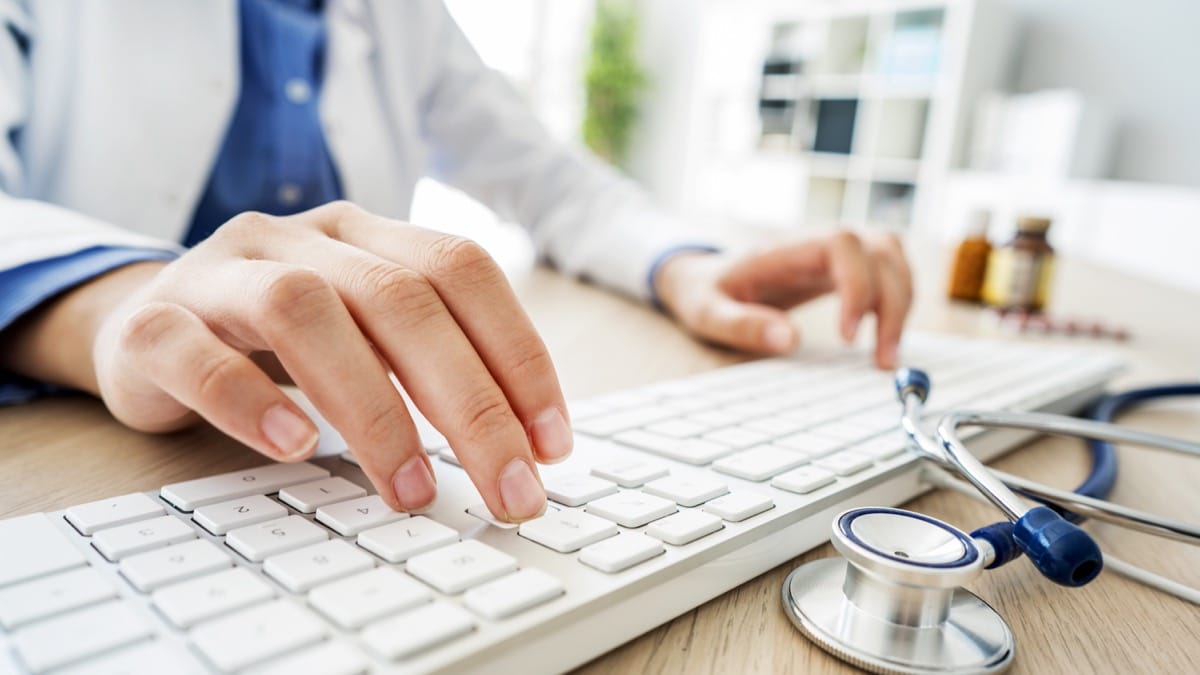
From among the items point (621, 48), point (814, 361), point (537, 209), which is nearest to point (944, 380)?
point (814, 361)

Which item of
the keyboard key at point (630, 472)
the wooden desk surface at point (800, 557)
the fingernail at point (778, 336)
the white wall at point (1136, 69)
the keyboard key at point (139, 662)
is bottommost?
the wooden desk surface at point (800, 557)

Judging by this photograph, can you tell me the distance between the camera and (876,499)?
1.11 ft

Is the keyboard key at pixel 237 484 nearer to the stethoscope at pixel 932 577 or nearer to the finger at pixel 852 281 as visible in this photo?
the stethoscope at pixel 932 577

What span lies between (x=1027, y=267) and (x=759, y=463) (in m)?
0.74

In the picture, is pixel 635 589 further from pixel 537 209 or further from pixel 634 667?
pixel 537 209

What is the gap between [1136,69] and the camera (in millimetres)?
2926

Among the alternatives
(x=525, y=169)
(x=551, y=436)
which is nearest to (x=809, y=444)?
(x=551, y=436)

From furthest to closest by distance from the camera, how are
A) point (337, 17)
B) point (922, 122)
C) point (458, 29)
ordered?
point (922, 122) → point (458, 29) → point (337, 17)

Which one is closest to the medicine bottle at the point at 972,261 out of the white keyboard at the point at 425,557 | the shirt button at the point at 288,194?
the white keyboard at the point at 425,557

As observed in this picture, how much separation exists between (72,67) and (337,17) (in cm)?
27

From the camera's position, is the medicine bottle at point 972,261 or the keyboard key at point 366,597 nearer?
the keyboard key at point 366,597

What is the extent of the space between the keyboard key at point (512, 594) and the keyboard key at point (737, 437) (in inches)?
6.1

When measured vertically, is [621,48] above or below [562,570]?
above

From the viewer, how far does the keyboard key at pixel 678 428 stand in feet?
1.23
